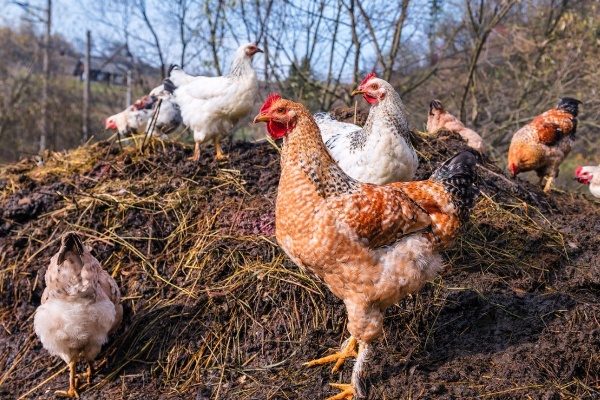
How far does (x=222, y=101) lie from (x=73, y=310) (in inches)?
104

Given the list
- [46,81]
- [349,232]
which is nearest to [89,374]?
[349,232]

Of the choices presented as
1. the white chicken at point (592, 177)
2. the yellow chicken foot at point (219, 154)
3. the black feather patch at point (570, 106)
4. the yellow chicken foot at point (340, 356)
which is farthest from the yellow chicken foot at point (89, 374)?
the black feather patch at point (570, 106)

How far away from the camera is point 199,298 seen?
343 cm

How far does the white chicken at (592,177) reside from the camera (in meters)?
5.81

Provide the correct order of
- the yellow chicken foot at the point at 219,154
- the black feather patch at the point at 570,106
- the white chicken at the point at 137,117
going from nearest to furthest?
the yellow chicken foot at the point at 219,154, the black feather patch at the point at 570,106, the white chicken at the point at 137,117

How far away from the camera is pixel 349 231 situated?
2.47m

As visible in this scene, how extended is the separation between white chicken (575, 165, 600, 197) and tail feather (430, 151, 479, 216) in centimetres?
366

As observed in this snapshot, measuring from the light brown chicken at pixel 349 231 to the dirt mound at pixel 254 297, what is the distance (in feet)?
1.82

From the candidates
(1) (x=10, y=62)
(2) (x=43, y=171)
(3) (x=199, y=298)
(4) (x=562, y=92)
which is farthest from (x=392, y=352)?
(1) (x=10, y=62)

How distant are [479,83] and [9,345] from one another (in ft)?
30.1

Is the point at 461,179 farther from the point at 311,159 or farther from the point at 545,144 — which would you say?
the point at 545,144

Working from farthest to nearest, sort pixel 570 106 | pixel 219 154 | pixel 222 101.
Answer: pixel 570 106 < pixel 222 101 < pixel 219 154

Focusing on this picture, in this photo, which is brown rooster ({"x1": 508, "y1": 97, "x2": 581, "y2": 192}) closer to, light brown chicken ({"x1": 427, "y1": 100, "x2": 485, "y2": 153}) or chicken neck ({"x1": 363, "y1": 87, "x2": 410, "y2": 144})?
light brown chicken ({"x1": 427, "y1": 100, "x2": 485, "y2": 153})

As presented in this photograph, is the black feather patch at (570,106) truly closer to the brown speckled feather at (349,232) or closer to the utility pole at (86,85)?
the brown speckled feather at (349,232)
